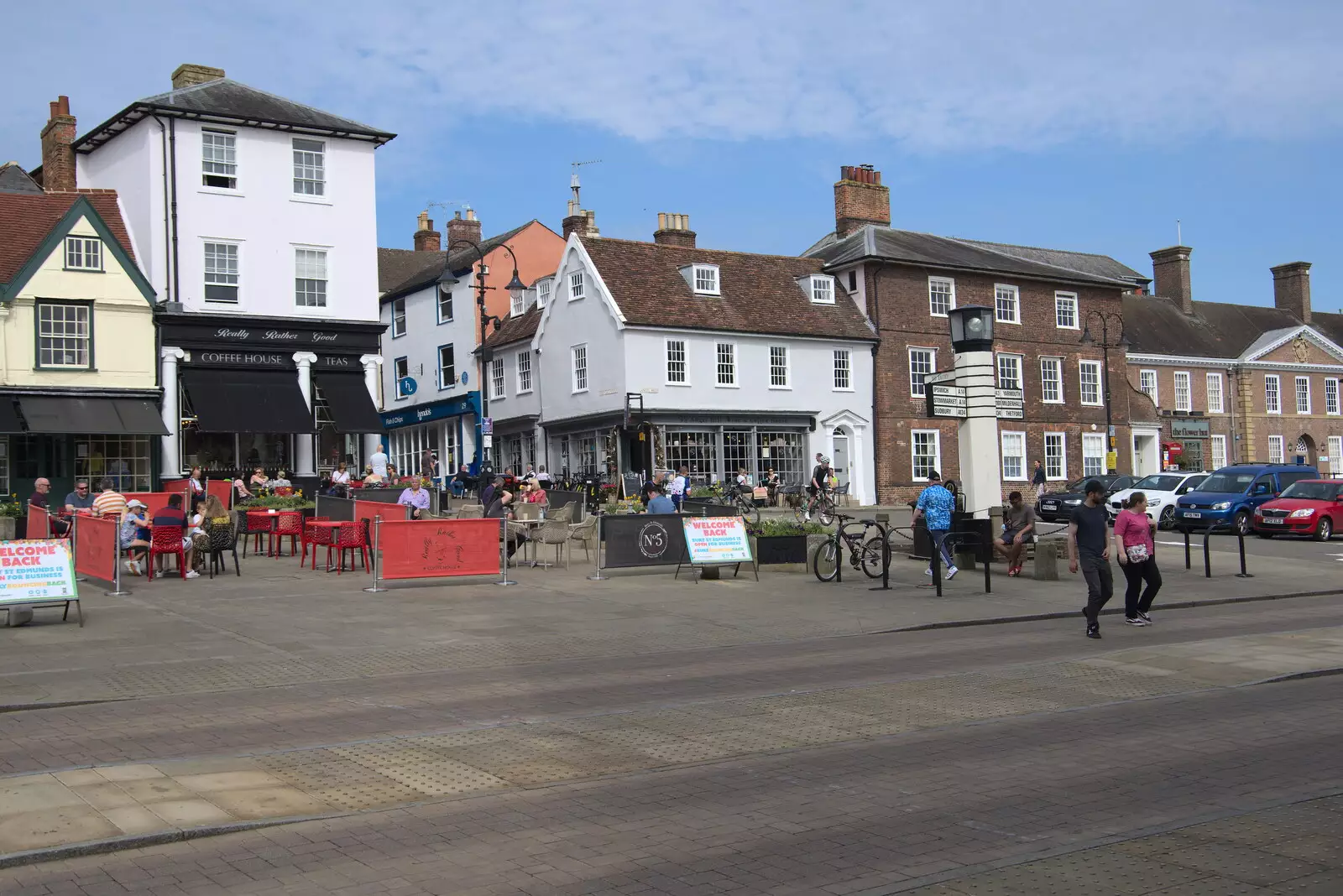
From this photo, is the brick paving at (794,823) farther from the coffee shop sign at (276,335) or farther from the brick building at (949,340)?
the brick building at (949,340)

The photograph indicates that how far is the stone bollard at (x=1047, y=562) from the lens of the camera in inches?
848

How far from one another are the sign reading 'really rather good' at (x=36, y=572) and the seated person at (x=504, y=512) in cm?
738

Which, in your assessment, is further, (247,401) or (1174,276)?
(1174,276)

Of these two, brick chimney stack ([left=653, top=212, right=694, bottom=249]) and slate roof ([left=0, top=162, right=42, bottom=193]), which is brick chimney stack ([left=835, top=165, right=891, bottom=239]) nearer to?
brick chimney stack ([left=653, top=212, right=694, bottom=249])

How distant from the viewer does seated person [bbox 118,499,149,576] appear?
20281 mm

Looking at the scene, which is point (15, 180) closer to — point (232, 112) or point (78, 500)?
point (232, 112)

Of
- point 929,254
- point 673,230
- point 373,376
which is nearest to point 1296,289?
point 929,254

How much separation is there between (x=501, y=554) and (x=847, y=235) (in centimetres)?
3442

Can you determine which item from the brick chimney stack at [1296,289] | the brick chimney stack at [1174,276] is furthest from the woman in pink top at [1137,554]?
the brick chimney stack at [1296,289]

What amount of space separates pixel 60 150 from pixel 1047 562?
32.4m

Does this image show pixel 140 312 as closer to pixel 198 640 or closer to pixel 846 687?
pixel 198 640

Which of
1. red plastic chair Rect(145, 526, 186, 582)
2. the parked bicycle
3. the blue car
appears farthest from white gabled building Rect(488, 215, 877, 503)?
red plastic chair Rect(145, 526, 186, 582)

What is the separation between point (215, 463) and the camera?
35.6 m

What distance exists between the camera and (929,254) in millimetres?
49062
